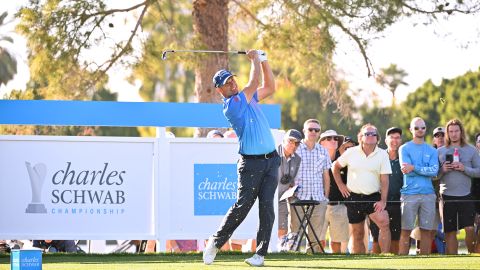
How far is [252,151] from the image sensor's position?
1235 centimetres

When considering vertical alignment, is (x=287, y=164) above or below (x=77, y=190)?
above

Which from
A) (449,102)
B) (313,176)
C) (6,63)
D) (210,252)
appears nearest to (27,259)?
(210,252)

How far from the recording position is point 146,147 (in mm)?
16234

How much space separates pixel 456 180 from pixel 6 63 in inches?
629

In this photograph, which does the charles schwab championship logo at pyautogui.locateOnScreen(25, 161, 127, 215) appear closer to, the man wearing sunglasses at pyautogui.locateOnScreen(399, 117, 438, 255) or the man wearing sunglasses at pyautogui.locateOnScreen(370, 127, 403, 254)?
the man wearing sunglasses at pyautogui.locateOnScreen(370, 127, 403, 254)

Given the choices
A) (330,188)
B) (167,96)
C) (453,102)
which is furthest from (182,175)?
(167,96)

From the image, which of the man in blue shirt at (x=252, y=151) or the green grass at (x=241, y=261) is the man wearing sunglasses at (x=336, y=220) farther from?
the man in blue shirt at (x=252, y=151)

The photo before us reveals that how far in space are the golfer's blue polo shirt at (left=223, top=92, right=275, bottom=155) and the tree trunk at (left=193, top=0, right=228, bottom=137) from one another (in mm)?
11888

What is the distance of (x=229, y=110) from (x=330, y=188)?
5073mm

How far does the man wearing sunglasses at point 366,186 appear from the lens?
1628cm

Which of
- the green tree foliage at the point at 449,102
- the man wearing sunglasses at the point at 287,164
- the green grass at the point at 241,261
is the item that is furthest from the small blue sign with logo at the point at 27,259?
the green tree foliage at the point at 449,102

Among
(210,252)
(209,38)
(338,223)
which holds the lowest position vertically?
(210,252)

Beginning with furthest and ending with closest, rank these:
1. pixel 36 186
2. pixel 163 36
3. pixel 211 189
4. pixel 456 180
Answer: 1. pixel 163 36
2. pixel 456 180
3. pixel 211 189
4. pixel 36 186

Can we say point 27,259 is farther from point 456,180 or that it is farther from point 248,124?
point 456,180
